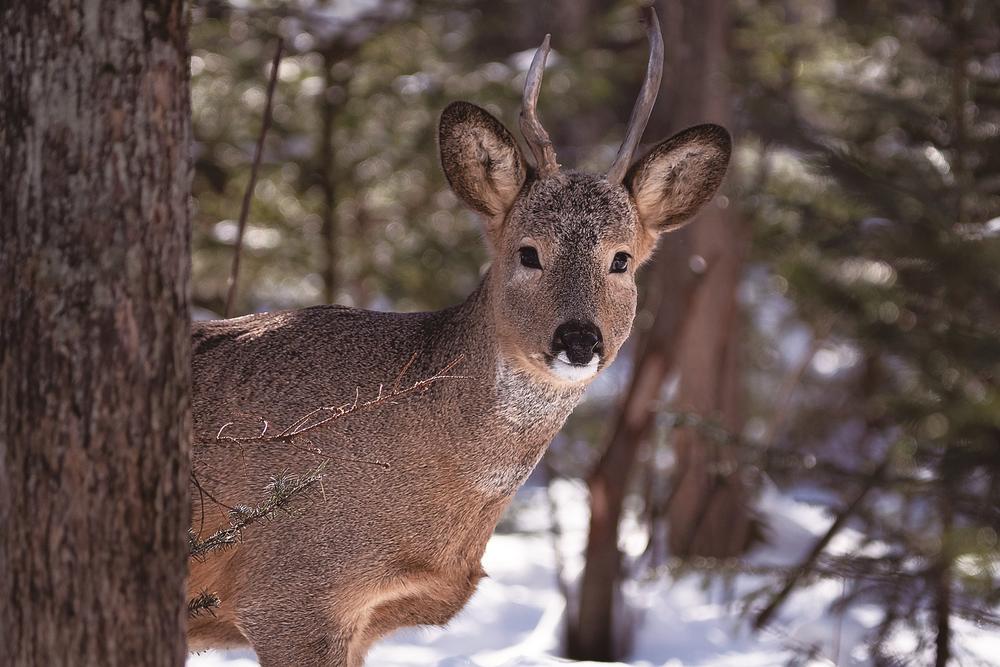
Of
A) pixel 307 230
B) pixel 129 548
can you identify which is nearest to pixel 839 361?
pixel 307 230

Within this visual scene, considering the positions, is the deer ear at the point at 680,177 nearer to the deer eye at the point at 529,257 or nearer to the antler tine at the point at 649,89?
the antler tine at the point at 649,89

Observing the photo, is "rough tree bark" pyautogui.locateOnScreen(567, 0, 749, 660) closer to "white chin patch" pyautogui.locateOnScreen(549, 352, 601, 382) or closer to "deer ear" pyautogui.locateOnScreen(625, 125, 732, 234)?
"deer ear" pyautogui.locateOnScreen(625, 125, 732, 234)

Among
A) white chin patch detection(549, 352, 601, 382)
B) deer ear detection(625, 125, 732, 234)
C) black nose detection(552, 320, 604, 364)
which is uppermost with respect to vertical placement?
deer ear detection(625, 125, 732, 234)

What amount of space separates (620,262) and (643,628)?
428cm

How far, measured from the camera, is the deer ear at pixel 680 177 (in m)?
4.93

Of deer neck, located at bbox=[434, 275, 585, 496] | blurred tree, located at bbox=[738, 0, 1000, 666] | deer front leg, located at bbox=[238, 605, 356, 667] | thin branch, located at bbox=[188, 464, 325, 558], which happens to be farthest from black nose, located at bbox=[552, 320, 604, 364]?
blurred tree, located at bbox=[738, 0, 1000, 666]

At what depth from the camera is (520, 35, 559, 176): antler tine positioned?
4504 mm

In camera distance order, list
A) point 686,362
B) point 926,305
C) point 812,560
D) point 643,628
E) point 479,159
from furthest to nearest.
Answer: point 686,362 < point 643,628 < point 926,305 < point 812,560 < point 479,159

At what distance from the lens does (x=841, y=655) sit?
26.9ft

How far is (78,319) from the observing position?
2.79m

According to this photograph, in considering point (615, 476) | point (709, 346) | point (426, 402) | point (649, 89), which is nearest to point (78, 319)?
point (426, 402)

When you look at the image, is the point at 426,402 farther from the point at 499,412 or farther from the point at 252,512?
the point at 252,512

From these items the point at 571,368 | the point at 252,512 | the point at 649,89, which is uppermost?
the point at 649,89

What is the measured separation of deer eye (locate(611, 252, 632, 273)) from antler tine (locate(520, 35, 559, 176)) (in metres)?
0.45
